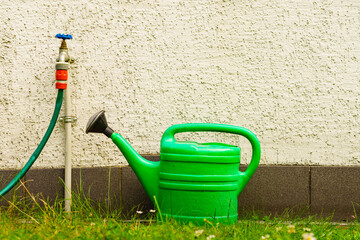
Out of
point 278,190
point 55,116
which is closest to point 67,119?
point 55,116

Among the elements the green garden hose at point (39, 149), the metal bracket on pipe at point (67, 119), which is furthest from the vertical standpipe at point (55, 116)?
the metal bracket on pipe at point (67, 119)

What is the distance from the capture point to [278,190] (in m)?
2.28

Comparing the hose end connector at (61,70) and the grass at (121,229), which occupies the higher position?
the hose end connector at (61,70)

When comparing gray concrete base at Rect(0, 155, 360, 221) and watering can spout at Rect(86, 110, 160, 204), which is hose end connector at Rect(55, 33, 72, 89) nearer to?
watering can spout at Rect(86, 110, 160, 204)

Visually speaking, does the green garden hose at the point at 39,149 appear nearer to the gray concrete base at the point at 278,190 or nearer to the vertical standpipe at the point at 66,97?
the vertical standpipe at the point at 66,97

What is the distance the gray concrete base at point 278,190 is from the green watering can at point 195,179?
0.33 metres

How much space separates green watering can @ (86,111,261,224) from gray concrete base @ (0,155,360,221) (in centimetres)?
33

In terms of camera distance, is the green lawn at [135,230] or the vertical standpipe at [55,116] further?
the vertical standpipe at [55,116]

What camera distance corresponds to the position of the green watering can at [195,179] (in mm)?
1878

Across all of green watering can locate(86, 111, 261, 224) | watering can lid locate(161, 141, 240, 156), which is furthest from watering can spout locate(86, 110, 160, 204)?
watering can lid locate(161, 141, 240, 156)

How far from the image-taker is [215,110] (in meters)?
2.30

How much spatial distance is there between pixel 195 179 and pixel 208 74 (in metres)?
0.74

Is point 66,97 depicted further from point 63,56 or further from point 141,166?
point 141,166

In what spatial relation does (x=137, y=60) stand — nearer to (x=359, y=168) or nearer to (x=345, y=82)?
(x=345, y=82)
